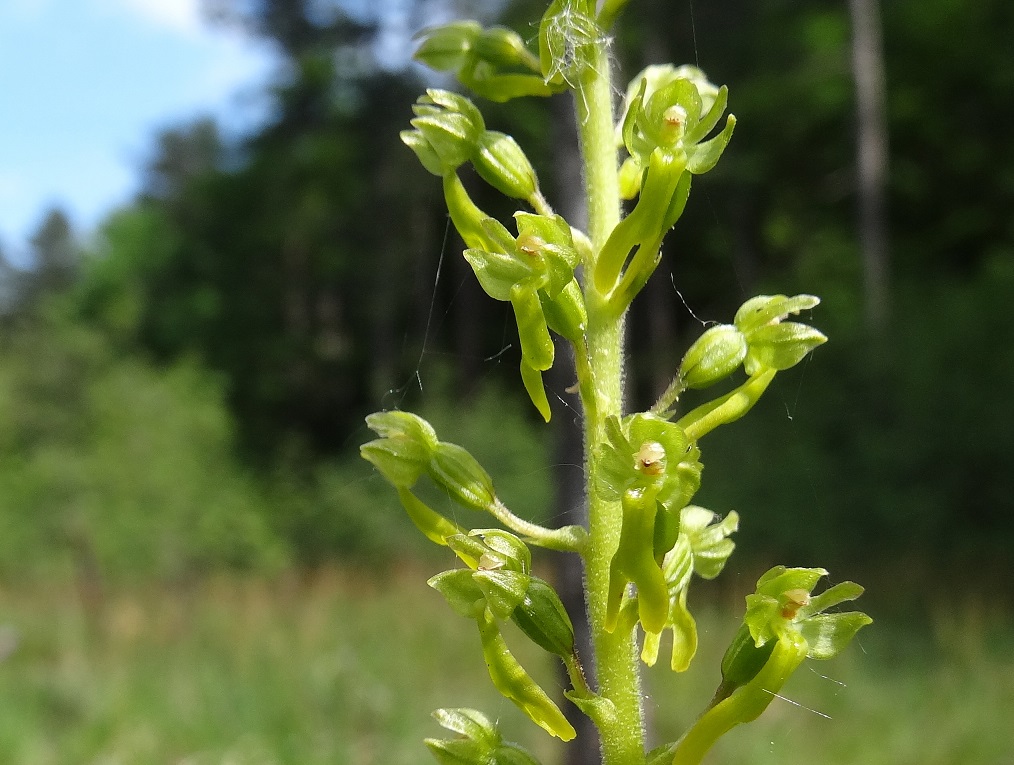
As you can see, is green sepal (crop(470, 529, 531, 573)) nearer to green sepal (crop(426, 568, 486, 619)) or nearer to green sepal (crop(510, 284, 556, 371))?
green sepal (crop(426, 568, 486, 619))

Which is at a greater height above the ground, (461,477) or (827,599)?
(461,477)

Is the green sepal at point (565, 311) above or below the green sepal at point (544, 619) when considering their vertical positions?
above

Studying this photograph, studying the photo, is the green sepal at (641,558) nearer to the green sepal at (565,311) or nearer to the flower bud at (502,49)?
the green sepal at (565,311)

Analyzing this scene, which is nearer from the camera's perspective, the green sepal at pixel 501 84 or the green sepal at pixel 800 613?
the green sepal at pixel 800 613

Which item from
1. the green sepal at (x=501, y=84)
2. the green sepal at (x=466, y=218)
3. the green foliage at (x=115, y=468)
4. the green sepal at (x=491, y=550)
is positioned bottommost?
the green sepal at (x=491, y=550)

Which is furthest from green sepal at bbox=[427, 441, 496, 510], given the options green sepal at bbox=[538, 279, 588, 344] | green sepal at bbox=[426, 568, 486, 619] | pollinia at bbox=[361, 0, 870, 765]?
green sepal at bbox=[538, 279, 588, 344]

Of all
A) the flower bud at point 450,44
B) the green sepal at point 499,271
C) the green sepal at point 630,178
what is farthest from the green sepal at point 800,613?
the flower bud at point 450,44

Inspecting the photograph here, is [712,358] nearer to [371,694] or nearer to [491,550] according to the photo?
[491,550]

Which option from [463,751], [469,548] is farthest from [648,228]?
[463,751]
